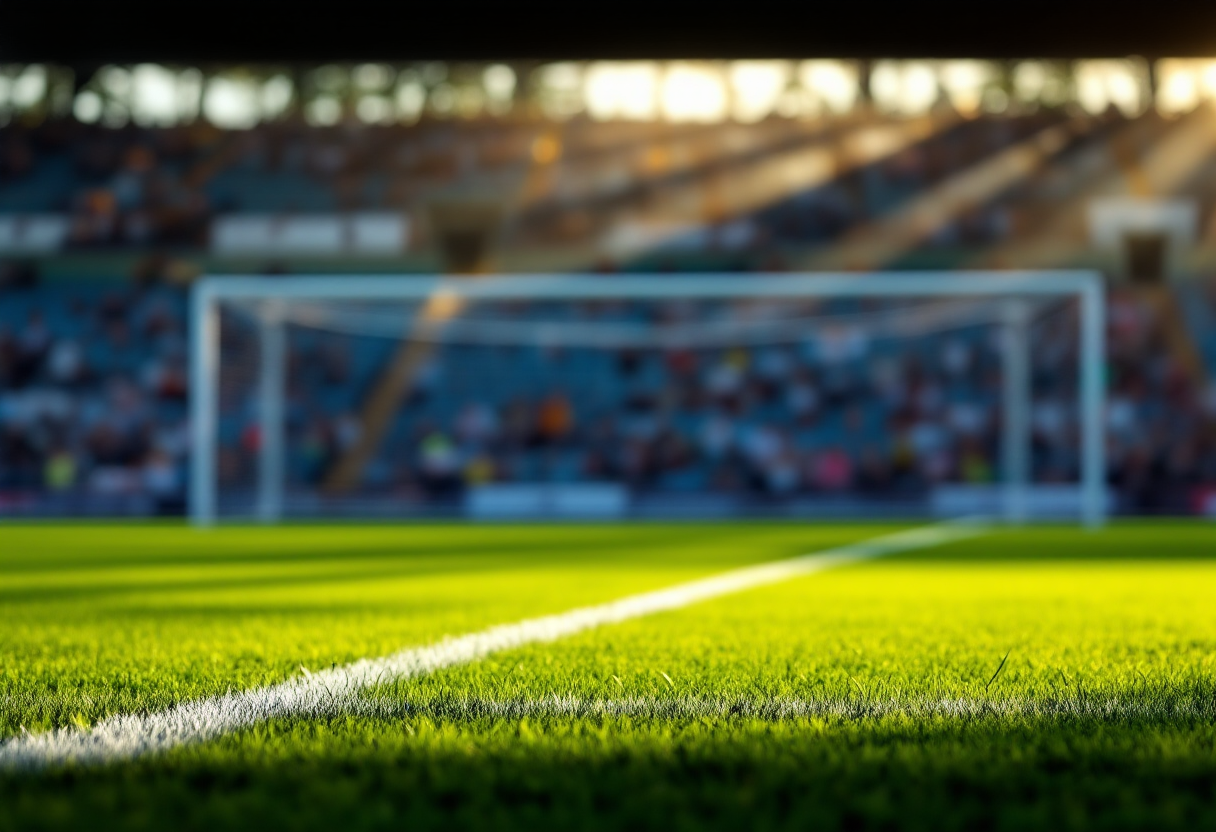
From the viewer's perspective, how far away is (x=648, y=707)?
2537 millimetres

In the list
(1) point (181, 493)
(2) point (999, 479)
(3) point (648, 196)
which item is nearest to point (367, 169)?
(3) point (648, 196)

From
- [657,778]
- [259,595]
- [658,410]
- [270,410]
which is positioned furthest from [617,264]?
[657,778]

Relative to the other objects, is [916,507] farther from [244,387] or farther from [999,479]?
[244,387]

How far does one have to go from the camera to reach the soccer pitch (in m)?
1.75

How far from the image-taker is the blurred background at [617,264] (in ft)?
65.1

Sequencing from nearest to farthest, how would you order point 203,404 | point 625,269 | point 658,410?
point 203,404 → point 658,410 → point 625,269

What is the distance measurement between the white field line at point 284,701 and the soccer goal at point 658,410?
14000 mm

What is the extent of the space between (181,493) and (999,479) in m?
11.1

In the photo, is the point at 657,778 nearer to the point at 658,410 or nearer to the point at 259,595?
the point at 259,595

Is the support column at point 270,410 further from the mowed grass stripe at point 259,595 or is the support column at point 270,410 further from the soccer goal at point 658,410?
the mowed grass stripe at point 259,595

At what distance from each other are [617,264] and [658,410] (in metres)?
4.89

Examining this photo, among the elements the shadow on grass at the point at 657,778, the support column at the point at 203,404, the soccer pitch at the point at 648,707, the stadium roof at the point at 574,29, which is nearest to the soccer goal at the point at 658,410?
the support column at the point at 203,404

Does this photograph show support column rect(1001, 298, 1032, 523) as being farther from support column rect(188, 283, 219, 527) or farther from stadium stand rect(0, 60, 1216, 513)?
support column rect(188, 283, 219, 527)

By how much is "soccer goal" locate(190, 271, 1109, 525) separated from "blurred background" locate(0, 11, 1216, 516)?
0.17 feet
